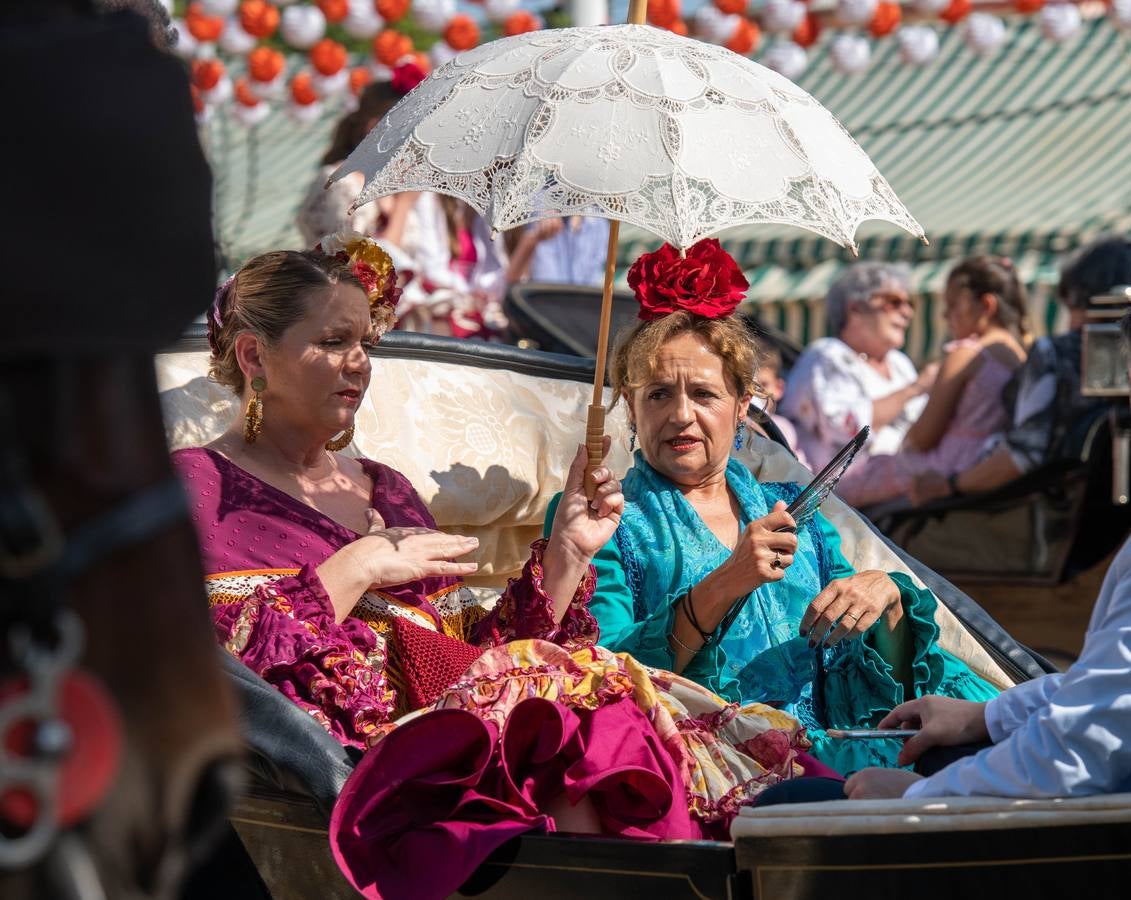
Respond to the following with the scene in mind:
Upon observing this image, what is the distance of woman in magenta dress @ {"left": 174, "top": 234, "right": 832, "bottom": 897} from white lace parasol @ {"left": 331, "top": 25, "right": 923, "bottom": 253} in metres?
0.32

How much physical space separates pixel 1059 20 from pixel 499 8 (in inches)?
179

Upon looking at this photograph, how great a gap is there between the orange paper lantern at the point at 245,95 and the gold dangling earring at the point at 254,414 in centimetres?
1004

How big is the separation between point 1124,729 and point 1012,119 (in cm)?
1325

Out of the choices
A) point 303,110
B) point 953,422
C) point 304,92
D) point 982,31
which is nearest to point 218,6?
point 304,92

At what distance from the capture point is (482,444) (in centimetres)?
372

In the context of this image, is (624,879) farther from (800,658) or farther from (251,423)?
(251,423)

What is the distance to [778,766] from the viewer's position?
2.62 metres

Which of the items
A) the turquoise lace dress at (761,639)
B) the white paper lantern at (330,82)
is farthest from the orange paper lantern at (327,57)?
the turquoise lace dress at (761,639)

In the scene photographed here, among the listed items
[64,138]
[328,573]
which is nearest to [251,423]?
[328,573]

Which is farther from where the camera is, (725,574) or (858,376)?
(858,376)

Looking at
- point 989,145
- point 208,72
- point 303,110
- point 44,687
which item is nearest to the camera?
point 44,687

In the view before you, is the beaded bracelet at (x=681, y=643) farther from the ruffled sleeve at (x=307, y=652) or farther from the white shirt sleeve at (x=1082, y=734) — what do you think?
the white shirt sleeve at (x=1082, y=734)

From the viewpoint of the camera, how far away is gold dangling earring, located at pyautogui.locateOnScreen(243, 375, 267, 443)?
3.05 m

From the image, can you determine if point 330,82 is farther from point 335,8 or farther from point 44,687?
point 44,687
